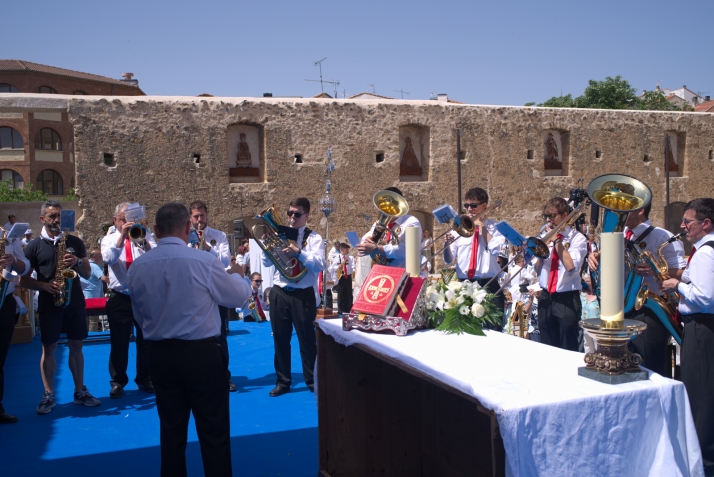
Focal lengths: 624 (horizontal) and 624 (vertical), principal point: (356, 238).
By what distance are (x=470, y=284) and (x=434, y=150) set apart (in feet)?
48.1

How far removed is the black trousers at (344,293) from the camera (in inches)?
446

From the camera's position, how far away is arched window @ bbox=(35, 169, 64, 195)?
132 feet

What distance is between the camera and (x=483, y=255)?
629 centimetres

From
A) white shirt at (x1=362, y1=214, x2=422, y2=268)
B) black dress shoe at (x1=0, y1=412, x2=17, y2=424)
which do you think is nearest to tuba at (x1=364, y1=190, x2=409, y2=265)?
→ white shirt at (x1=362, y1=214, x2=422, y2=268)

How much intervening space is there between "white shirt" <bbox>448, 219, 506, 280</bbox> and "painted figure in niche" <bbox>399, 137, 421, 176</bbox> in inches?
462

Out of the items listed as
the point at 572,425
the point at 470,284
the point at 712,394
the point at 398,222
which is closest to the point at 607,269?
the point at 572,425

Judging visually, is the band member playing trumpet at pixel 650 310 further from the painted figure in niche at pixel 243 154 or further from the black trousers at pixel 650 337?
the painted figure in niche at pixel 243 154

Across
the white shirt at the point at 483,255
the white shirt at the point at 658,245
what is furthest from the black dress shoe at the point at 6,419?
the white shirt at the point at 658,245

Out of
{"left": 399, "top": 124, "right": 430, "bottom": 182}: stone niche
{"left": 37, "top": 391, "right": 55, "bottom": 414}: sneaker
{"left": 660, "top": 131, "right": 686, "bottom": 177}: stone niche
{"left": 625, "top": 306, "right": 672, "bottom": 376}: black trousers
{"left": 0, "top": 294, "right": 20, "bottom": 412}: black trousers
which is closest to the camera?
{"left": 625, "top": 306, "right": 672, "bottom": 376}: black trousers

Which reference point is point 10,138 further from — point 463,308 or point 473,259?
point 463,308

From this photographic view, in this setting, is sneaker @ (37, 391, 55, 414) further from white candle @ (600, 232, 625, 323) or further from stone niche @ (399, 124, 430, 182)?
stone niche @ (399, 124, 430, 182)

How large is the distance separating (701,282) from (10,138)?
1713 inches

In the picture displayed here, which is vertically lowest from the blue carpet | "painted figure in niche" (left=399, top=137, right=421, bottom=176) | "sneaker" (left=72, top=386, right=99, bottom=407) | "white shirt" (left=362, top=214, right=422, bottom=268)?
the blue carpet

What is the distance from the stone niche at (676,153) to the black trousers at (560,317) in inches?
707
